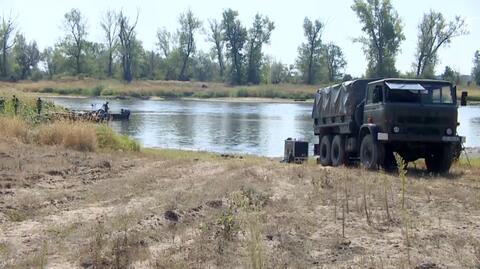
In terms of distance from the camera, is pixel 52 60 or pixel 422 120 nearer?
pixel 422 120

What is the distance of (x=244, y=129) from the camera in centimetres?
4222

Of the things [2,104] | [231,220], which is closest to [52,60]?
[2,104]

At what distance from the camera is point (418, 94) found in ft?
53.3

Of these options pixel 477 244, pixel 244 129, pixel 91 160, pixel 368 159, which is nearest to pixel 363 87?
pixel 368 159

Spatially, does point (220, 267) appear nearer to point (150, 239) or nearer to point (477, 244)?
point (150, 239)

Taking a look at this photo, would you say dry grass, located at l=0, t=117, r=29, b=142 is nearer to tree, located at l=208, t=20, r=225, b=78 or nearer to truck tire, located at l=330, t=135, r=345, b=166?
truck tire, located at l=330, t=135, r=345, b=166

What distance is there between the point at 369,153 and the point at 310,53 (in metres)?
108

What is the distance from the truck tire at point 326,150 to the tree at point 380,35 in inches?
3217

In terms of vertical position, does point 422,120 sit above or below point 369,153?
above

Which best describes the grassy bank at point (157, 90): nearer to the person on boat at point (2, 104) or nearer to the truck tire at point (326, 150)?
the person on boat at point (2, 104)

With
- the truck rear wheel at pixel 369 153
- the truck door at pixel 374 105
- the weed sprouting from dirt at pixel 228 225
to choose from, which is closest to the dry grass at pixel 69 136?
the truck rear wheel at pixel 369 153

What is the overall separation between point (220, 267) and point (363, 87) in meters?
12.4

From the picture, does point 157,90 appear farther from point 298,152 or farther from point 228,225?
point 228,225

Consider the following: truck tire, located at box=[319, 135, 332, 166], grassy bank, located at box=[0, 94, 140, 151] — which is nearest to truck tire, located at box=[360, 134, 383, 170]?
truck tire, located at box=[319, 135, 332, 166]
